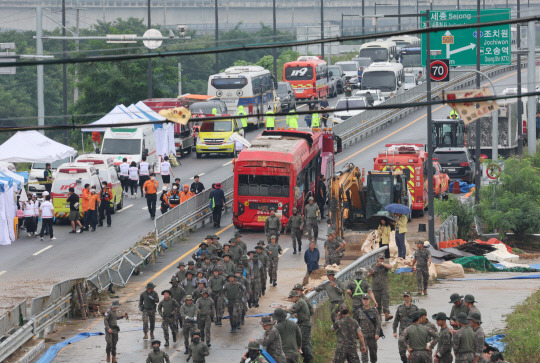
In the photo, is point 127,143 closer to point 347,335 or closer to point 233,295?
point 233,295

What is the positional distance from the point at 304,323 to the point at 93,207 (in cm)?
1703

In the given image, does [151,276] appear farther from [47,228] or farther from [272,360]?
[272,360]

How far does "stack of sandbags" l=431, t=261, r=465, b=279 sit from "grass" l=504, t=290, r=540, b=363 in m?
5.41

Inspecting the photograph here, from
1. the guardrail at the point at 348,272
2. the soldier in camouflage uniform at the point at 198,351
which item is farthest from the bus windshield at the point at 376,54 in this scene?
the soldier in camouflage uniform at the point at 198,351

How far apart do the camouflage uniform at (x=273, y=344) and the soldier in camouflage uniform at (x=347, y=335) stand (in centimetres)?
127

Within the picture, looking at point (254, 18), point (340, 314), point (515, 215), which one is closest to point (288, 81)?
point (515, 215)

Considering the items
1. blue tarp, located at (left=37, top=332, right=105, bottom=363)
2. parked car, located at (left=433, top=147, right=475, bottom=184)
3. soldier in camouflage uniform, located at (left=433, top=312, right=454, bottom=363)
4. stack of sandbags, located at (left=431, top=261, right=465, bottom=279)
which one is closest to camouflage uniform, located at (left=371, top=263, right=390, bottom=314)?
soldier in camouflage uniform, located at (left=433, top=312, right=454, bottom=363)

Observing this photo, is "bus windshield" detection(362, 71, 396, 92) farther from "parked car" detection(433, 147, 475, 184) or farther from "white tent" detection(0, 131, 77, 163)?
"white tent" detection(0, 131, 77, 163)

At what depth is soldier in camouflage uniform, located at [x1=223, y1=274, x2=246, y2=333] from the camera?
22578 millimetres

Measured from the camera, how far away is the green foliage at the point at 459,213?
35375 mm

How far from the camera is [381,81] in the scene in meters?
65.9

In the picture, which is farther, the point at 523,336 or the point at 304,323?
the point at 304,323

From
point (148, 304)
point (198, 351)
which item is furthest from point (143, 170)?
point (198, 351)

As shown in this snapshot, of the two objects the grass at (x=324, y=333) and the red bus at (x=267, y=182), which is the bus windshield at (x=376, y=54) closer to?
the red bus at (x=267, y=182)
